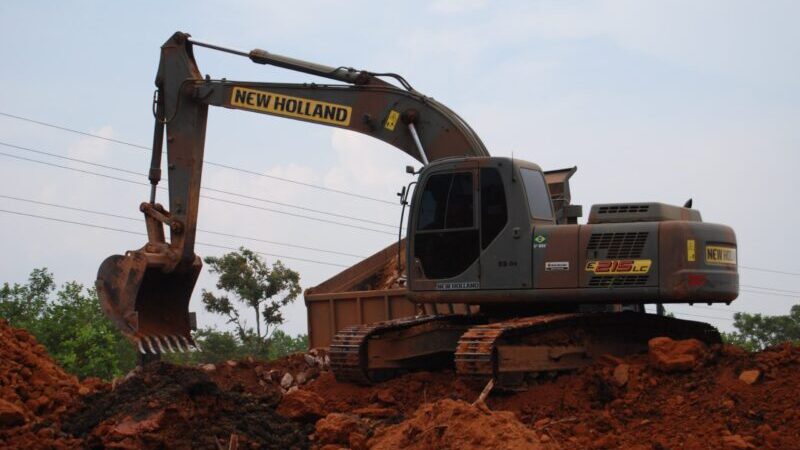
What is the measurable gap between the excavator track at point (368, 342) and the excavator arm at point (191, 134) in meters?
1.99

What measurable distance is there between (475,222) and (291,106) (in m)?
3.42

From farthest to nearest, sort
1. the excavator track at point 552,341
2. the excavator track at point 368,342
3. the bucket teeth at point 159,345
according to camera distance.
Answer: the bucket teeth at point 159,345 → the excavator track at point 368,342 → the excavator track at point 552,341

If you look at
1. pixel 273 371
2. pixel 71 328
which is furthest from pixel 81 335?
pixel 273 371

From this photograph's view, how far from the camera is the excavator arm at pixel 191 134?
43.5 feet

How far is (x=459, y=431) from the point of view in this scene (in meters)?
8.59

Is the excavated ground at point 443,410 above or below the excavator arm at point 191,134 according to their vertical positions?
below

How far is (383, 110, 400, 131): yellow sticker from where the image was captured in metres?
13.6

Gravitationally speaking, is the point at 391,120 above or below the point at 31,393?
above

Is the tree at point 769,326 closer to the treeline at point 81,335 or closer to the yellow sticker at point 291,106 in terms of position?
the treeline at point 81,335

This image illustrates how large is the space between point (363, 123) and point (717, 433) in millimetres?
6300

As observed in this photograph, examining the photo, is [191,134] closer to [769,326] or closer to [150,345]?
[150,345]

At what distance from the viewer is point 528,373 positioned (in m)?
11.7

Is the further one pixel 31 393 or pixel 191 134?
pixel 191 134

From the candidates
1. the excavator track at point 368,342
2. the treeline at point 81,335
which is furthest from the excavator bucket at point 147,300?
the treeline at point 81,335
